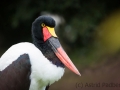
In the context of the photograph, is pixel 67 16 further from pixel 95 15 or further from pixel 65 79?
pixel 65 79

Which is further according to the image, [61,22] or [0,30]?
[0,30]

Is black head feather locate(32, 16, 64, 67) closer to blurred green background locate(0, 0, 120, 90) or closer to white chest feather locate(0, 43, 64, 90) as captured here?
white chest feather locate(0, 43, 64, 90)

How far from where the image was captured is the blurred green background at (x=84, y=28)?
10930 mm

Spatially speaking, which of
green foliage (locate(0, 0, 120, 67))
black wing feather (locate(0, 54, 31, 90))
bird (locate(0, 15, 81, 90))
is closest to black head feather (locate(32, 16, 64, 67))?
bird (locate(0, 15, 81, 90))

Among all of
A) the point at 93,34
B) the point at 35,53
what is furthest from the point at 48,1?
the point at 35,53

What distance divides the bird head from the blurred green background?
164 inches

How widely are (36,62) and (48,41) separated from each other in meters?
0.43

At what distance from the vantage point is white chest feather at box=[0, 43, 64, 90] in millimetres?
6172

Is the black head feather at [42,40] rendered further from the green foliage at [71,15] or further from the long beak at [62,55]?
the green foliage at [71,15]

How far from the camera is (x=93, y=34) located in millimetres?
11484

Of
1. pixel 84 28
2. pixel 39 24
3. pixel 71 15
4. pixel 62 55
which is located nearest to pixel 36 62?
pixel 62 55

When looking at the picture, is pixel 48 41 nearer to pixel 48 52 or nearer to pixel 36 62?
pixel 48 52

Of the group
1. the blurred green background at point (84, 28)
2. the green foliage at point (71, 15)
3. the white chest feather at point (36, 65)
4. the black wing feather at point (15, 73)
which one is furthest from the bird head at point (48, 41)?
the green foliage at point (71, 15)

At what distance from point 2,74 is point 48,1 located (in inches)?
216
